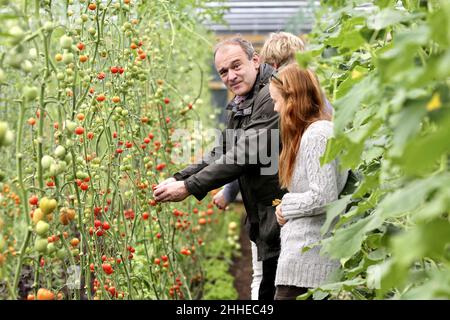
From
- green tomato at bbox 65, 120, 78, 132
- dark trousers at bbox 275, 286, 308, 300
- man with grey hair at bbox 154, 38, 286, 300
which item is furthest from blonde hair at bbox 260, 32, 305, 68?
green tomato at bbox 65, 120, 78, 132

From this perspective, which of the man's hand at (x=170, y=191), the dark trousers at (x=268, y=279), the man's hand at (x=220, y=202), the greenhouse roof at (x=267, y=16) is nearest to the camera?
the man's hand at (x=170, y=191)

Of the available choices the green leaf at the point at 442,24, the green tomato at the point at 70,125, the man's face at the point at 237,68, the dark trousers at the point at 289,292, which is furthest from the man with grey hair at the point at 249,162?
the green leaf at the point at 442,24

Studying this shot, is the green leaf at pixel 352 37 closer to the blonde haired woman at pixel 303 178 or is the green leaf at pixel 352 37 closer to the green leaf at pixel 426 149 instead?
the green leaf at pixel 426 149

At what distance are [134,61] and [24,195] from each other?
4.93ft

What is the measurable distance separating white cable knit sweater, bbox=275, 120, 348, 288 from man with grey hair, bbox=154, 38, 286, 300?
0.97 feet

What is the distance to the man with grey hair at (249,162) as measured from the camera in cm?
278

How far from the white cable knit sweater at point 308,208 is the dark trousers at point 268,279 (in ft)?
1.37

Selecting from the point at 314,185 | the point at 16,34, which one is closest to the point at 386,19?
the point at 16,34

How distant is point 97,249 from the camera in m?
2.47

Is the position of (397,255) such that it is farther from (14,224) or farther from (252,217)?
(14,224)

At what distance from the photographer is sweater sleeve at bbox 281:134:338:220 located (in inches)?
95.3

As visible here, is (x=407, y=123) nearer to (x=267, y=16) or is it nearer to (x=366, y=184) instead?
(x=366, y=184)

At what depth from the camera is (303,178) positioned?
Answer: 2549mm
